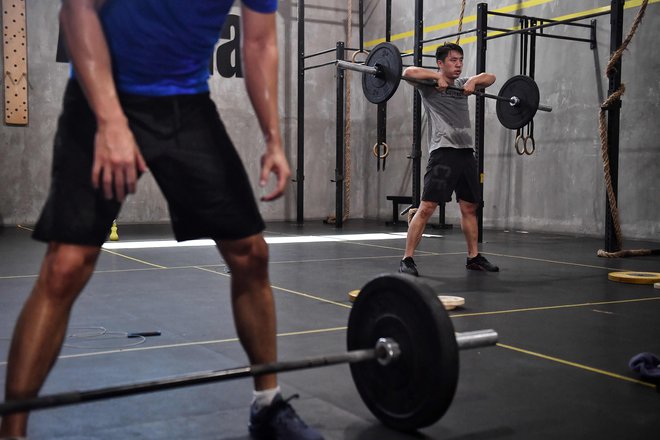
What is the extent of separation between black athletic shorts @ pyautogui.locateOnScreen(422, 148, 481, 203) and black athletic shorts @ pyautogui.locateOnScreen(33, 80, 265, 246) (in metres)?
2.51

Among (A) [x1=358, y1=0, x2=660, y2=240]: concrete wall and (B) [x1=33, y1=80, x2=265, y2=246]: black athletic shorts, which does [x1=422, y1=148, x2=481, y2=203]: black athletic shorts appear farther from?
(A) [x1=358, y1=0, x2=660, y2=240]: concrete wall

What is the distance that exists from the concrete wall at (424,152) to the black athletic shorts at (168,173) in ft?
17.6

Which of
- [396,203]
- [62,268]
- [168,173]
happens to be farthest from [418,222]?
[396,203]

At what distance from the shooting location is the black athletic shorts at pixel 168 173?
1225 mm

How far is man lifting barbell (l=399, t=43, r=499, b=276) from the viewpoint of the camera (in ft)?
12.5

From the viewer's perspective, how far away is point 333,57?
889cm

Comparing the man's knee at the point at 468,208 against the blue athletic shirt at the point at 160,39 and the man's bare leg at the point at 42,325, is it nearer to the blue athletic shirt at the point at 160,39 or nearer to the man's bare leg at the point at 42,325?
the blue athletic shirt at the point at 160,39

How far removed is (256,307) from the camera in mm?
1443

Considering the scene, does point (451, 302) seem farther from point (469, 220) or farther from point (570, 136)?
point (570, 136)

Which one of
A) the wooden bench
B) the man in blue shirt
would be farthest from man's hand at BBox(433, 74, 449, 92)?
the wooden bench

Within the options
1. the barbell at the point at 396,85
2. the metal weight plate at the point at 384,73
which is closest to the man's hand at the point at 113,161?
the barbell at the point at 396,85

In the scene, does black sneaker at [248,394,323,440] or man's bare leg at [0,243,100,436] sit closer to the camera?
man's bare leg at [0,243,100,436]

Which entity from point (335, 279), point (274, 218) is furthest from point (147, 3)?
point (274, 218)

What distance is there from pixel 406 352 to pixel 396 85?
9.27 ft
